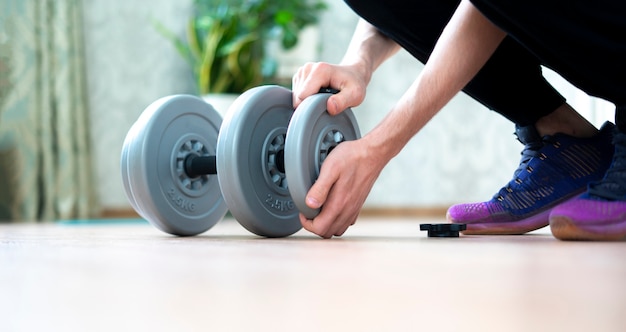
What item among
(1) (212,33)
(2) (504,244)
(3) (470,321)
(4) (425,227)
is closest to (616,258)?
(2) (504,244)

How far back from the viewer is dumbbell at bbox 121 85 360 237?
117cm

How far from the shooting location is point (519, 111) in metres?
1.34

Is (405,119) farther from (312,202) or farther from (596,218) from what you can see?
(596,218)

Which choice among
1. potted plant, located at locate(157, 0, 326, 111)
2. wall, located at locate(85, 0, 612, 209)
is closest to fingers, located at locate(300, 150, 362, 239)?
potted plant, located at locate(157, 0, 326, 111)

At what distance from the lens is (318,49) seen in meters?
3.67

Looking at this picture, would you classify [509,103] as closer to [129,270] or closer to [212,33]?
[129,270]

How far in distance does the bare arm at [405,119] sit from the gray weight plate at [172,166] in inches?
12.2

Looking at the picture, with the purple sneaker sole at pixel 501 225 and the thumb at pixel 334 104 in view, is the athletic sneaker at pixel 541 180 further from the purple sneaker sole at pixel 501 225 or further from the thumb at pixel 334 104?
the thumb at pixel 334 104

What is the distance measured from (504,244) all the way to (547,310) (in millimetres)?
640

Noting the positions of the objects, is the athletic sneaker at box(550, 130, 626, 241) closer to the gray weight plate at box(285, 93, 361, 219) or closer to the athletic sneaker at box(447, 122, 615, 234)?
the athletic sneaker at box(447, 122, 615, 234)

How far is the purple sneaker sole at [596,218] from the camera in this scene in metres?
1.06

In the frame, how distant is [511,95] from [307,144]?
1.35 feet

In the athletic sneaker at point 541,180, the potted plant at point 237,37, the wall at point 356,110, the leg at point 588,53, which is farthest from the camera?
the wall at point 356,110

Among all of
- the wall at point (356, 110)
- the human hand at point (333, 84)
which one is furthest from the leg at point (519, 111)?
the wall at point (356, 110)
